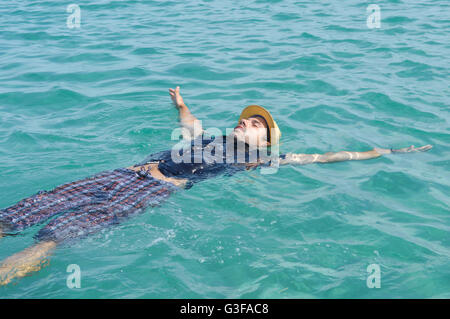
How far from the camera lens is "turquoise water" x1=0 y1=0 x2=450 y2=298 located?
427 centimetres

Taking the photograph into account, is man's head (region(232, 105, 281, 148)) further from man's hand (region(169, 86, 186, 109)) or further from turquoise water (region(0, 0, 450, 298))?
man's hand (region(169, 86, 186, 109))

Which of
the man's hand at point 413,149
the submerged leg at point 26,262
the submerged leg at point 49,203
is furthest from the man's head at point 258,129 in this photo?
the submerged leg at point 26,262

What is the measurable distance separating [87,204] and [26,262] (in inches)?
41.3

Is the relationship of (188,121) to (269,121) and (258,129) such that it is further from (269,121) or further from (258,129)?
(269,121)

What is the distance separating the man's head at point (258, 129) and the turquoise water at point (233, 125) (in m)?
0.49

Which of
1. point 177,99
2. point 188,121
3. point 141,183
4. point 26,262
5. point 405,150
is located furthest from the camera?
point 177,99

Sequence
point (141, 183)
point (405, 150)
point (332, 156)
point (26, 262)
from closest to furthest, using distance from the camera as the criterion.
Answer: point (26, 262) → point (141, 183) → point (332, 156) → point (405, 150)

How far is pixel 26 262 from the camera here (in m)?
4.15

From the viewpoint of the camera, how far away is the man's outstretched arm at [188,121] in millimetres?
7425

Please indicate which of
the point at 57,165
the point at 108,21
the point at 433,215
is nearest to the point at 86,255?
the point at 57,165

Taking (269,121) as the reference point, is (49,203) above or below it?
below

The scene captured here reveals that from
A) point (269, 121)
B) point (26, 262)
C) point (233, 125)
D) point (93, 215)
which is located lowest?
point (26, 262)

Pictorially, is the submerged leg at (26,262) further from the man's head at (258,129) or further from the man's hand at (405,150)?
the man's hand at (405,150)

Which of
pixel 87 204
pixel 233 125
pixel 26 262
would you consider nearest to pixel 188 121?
pixel 233 125
